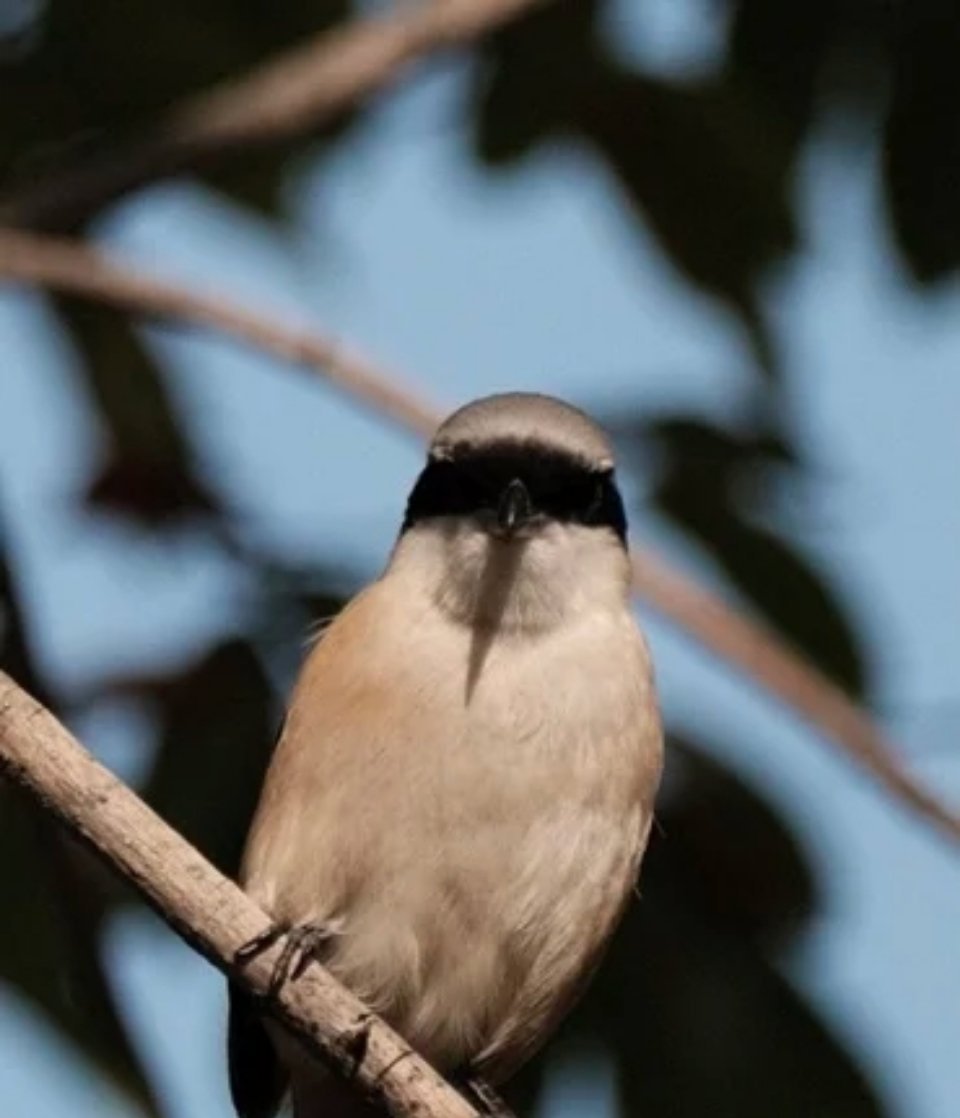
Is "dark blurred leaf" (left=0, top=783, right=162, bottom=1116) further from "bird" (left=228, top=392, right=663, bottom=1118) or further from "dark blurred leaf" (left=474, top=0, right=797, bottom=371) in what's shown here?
"dark blurred leaf" (left=474, top=0, right=797, bottom=371)

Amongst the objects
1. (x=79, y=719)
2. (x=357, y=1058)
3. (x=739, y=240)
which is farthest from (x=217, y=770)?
(x=739, y=240)

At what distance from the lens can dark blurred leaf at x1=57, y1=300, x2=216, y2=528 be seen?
22.3 ft

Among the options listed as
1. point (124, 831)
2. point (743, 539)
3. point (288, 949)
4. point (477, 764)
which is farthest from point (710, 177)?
point (124, 831)

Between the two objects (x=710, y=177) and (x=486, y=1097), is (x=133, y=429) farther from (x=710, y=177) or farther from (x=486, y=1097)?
(x=486, y=1097)

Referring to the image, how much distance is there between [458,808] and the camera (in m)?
6.08

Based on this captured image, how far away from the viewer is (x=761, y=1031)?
5.95 meters

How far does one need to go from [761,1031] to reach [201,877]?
1066mm

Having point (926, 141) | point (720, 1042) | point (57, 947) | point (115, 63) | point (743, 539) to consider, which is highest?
point (926, 141)

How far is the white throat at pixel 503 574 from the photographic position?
629cm

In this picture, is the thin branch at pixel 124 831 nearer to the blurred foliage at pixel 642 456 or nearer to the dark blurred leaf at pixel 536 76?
the blurred foliage at pixel 642 456

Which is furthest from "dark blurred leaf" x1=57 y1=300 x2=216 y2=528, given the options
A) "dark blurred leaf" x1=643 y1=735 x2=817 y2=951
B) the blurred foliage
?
"dark blurred leaf" x1=643 y1=735 x2=817 y2=951

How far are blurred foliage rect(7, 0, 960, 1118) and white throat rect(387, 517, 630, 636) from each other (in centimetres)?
16

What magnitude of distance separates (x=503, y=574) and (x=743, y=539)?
373 mm

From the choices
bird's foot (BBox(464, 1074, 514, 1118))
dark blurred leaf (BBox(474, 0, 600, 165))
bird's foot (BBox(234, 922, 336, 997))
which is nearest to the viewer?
bird's foot (BBox(234, 922, 336, 997))
